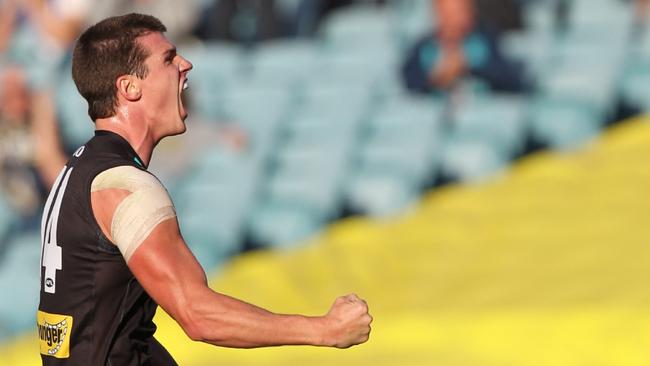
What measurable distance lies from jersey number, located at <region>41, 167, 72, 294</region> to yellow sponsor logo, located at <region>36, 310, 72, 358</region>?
6 centimetres

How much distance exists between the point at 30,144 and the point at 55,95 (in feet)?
1.86

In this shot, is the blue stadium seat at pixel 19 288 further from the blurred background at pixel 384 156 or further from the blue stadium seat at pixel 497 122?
the blue stadium seat at pixel 497 122

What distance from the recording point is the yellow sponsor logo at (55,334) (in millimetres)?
2590

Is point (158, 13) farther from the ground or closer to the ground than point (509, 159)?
farther from the ground

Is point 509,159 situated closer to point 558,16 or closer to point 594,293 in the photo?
point 558,16

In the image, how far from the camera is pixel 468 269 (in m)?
6.96

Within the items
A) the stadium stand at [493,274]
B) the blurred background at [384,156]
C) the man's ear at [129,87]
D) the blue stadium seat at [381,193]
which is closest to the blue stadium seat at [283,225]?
the blurred background at [384,156]

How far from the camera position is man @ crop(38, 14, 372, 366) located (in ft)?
7.73

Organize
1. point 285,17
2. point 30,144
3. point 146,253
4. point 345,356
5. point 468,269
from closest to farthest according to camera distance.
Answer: point 146,253 → point 345,356 → point 468,269 → point 30,144 → point 285,17

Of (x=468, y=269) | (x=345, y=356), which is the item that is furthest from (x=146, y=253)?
A: (x=468, y=269)

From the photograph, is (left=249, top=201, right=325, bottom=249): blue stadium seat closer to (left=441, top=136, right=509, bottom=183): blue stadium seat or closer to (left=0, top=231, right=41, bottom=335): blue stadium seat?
(left=441, top=136, right=509, bottom=183): blue stadium seat

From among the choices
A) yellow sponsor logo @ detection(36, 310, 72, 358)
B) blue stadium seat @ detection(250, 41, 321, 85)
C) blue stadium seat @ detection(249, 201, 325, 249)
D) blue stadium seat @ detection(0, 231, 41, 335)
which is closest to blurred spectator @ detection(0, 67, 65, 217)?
blue stadium seat @ detection(0, 231, 41, 335)

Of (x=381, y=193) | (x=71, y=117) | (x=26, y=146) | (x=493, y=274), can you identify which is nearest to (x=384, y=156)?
(x=381, y=193)

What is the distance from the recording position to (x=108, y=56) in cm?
256
